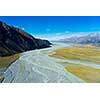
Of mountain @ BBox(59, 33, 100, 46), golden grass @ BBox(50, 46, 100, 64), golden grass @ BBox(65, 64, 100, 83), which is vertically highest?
mountain @ BBox(59, 33, 100, 46)

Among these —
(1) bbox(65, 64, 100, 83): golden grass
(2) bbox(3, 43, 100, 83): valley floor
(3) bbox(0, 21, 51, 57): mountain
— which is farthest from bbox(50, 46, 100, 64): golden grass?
(3) bbox(0, 21, 51, 57): mountain

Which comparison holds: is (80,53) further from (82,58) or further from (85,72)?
(85,72)

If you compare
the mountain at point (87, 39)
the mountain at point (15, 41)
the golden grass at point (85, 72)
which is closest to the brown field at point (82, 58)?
the golden grass at point (85, 72)

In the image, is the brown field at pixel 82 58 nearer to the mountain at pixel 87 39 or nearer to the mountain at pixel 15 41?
the mountain at pixel 87 39

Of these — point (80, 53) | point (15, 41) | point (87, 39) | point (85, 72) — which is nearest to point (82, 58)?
point (80, 53)

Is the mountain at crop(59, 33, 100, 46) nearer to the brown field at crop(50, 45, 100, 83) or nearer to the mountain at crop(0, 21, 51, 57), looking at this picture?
the brown field at crop(50, 45, 100, 83)

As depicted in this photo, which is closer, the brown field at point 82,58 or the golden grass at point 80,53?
the brown field at point 82,58
